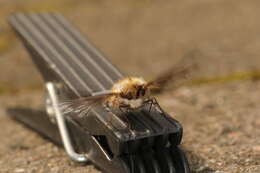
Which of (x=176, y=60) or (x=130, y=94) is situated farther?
(x=176, y=60)

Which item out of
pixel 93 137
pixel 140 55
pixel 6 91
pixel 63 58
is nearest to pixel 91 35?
pixel 140 55

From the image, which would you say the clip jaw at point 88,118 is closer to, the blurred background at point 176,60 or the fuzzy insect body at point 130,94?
the fuzzy insect body at point 130,94

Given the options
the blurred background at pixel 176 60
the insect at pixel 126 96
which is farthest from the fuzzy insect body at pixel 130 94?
the blurred background at pixel 176 60

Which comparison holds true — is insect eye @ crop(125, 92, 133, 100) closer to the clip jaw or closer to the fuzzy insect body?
the fuzzy insect body

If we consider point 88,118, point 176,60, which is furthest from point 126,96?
point 176,60

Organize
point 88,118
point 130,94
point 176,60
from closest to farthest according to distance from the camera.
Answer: point 130,94
point 88,118
point 176,60

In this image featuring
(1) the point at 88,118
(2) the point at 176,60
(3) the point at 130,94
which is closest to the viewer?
(3) the point at 130,94

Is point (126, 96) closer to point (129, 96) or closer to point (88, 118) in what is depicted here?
point (129, 96)
